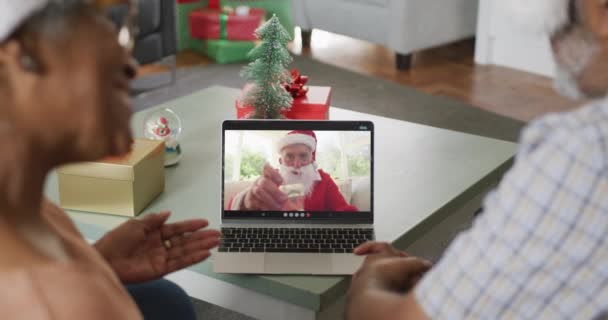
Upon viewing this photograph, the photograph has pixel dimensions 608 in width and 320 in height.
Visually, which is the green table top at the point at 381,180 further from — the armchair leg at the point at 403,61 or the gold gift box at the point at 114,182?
the armchair leg at the point at 403,61

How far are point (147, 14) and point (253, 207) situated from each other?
6.96ft

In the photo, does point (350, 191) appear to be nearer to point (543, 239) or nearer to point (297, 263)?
point (297, 263)

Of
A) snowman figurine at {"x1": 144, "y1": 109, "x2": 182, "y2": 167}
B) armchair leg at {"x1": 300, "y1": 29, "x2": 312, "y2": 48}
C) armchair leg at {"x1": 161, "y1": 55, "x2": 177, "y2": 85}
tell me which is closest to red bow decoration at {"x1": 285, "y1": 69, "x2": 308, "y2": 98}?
snowman figurine at {"x1": 144, "y1": 109, "x2": 182, "y2": 167}

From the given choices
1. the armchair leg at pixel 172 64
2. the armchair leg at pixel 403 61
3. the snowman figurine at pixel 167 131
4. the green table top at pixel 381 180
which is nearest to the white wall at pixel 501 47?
the armchair leg at pixel 403 61

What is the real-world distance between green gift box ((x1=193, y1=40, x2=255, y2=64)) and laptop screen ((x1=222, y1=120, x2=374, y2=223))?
2.48 metres

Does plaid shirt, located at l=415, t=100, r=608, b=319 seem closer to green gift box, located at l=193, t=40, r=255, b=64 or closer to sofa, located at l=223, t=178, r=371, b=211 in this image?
sofa, located at l=223, t=178, r=371, b=211

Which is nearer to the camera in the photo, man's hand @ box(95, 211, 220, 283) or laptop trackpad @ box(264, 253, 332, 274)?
Result: man's hand @ box(95, 211, 220, 283)

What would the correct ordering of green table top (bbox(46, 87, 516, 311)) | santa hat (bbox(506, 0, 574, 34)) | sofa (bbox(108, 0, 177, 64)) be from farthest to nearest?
sofa (bbox(108, 0, 177, 64))
green table top (bbox(46, 87, 516, 311))
santa hat (bbox(506, 0, 574, 34))

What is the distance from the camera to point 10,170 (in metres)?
0.65

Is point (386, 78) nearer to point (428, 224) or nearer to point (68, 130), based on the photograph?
point (428, 224)

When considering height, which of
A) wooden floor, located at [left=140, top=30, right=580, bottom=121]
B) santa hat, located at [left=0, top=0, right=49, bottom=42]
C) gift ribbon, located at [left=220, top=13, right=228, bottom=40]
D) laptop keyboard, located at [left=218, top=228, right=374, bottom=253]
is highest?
santa hat, located at [left=0, top=0, right=49, bottom=42]

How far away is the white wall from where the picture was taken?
4.02 meters

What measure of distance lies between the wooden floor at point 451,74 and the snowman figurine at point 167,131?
1.92 m

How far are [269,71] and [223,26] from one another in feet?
7.26
